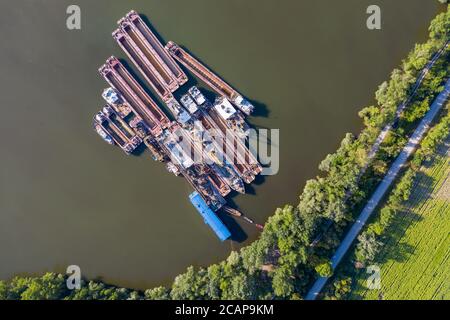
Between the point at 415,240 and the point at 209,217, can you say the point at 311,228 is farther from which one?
the point at 415,240

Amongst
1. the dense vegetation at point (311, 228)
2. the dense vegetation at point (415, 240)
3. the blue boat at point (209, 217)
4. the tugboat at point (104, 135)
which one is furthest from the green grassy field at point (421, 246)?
the tugboat at point (104, 135)

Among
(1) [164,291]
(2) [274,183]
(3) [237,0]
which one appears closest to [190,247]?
(1) [164,291]

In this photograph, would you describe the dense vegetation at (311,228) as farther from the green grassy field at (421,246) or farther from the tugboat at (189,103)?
the tugboat at (189,103)

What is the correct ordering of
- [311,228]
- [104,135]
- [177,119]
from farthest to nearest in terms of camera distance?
[177,119]
[104,135]
[311,228]

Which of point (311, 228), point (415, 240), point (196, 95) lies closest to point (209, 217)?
point (311, 228)

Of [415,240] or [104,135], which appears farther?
[104,135]

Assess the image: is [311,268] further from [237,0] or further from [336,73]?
[237,0]
